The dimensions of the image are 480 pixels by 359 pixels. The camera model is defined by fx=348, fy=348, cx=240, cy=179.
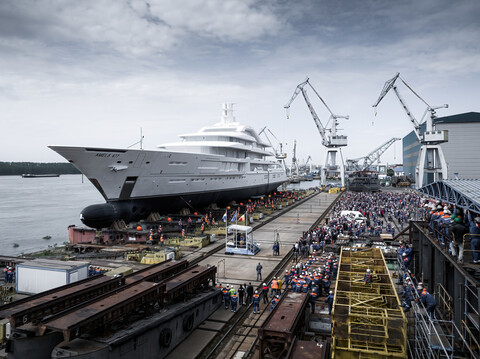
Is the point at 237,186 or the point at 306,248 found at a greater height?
the point at 237,186

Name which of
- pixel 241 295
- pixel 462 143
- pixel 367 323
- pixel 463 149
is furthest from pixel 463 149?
pixel 367 323

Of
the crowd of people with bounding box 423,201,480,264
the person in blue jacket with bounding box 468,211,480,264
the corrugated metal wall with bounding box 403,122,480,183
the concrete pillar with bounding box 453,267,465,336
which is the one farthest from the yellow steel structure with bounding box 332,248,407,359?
the corrugated metal wall with bounding box 403,122,480,183

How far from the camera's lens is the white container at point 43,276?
1516cm

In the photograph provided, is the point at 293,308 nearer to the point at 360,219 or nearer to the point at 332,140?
the point at 360,219

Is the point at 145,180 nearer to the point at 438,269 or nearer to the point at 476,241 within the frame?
the point at 438,269

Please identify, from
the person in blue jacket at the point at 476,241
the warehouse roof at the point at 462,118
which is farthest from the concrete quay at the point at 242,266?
the warehouse roof at the point at 462,118

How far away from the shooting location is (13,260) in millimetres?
20797

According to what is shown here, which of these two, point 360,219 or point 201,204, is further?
point 201,204

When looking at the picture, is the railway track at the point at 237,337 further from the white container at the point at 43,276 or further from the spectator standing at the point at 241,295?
the white container at the point at 43,276

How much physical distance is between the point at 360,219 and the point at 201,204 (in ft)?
54.8

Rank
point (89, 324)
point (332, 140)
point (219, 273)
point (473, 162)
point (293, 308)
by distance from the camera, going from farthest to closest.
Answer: point (332, 140) < point (473, 162) < point (219, 273) < point (293, 308) < point (89, 324)

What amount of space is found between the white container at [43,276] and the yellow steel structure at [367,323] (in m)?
11.2

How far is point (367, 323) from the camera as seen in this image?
881 centimetres

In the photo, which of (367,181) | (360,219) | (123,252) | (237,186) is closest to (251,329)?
(123,252)
